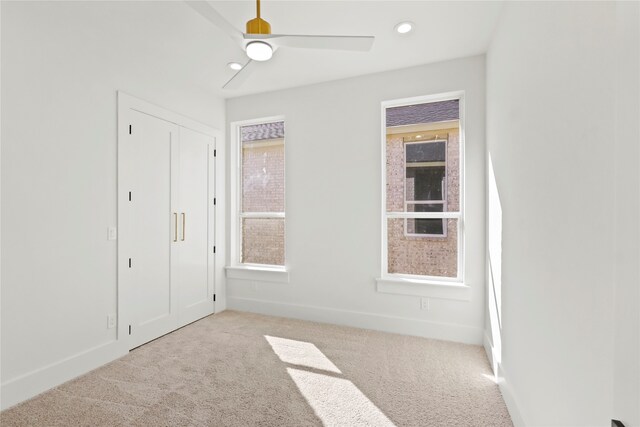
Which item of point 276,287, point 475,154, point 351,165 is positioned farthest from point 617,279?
point 276,287

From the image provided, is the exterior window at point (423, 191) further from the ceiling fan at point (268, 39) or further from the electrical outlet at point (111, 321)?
the electrical outlet at point (111, 321)

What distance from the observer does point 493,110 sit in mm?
2619

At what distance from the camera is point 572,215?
3.75 ft

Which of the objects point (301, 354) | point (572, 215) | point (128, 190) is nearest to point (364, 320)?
point (301, 354)

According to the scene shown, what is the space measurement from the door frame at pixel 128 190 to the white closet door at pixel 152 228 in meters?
0.07

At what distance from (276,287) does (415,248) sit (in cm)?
174

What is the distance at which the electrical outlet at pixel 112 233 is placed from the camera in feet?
9.07

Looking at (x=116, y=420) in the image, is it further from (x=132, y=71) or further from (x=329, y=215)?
(x=132, y=71)

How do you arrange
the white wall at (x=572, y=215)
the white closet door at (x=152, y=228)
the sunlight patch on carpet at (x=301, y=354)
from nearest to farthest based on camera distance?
the white wall at (x=572, y=215) < the sunlight patch on carpet at (x=301, y=354) < the white closet door at (x=152, y=228)

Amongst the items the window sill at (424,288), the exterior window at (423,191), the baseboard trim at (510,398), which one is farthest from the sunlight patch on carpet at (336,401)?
the exterior window at (423,191)

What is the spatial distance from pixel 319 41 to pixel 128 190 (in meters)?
2.25

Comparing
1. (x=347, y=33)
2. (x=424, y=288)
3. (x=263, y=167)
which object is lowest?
(x=424, y=288)

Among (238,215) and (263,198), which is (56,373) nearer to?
(238,215)

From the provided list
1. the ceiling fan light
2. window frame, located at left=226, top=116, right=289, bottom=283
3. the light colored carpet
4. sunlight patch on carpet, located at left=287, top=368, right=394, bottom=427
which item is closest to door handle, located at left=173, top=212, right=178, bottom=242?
window frame, located at left=226, top=116, right=289, bottom=283
